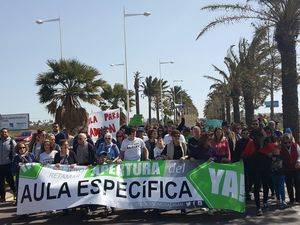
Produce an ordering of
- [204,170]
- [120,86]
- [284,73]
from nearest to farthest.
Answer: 1. [204,170]
2. [284,73]
3. [120,86]

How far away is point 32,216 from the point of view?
1112cm

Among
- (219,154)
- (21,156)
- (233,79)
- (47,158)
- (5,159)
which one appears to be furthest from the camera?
(233,79)

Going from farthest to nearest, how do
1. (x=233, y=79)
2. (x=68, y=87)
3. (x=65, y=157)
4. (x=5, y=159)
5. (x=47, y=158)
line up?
(x=233, y=79)
(x=68, y=87)
(x=5, y=159)
(x=47, y=158)
(x=65, y=157)

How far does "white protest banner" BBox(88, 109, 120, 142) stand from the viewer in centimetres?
1692

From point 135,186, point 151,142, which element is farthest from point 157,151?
point 135,186

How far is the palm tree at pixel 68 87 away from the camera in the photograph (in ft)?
98.6

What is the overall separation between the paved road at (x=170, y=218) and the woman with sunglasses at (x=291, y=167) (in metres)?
0.45

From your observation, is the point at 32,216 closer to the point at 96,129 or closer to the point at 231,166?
the point at 231,166

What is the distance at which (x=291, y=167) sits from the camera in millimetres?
11594

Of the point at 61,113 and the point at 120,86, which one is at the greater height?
the point at 120,86

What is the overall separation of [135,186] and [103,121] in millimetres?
6851

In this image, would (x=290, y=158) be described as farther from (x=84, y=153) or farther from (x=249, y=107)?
(x=249, y=107)

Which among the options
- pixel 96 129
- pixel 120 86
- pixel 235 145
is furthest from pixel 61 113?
pixel 120 86

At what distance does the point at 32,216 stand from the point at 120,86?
48229 millimetres
